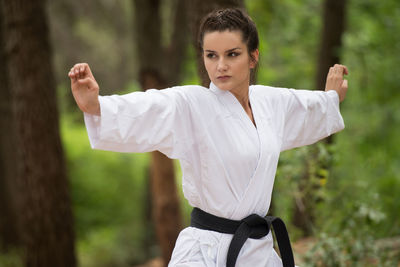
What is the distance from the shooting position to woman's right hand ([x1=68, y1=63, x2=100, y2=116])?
6.82ft

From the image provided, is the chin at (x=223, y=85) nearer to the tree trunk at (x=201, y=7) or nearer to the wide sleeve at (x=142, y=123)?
the wide sleeve at (x=142, y=123)

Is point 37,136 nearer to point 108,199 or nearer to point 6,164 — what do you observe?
point 6,164

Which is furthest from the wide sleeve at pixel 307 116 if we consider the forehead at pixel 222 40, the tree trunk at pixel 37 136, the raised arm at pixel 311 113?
the tree trunk at pixel 37 136

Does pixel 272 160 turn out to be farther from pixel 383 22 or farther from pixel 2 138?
pixel 2 138

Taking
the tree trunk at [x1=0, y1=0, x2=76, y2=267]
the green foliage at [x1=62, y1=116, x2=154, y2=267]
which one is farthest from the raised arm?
the green foliage at [x1=62, y1=116, x2=154, y2=267]

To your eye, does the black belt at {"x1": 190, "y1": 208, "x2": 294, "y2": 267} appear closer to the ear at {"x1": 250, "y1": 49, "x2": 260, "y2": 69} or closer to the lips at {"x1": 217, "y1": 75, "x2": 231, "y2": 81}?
the lips at {"x1": 217, "y1": 75, "x2": 231, "y2": 81}

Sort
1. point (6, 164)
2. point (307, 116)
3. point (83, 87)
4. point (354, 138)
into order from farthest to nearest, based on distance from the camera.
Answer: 1. point (6, 164)
2. point (354, 138)
3. point (307, 116)
4. point (83, 87)

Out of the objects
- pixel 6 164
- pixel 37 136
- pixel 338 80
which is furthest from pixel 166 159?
pixel 338 80

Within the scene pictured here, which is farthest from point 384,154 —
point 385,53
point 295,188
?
point 295,188

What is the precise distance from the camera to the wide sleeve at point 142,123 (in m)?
2.18

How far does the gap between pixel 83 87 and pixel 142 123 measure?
0.32 meters

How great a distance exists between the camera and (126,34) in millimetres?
16141

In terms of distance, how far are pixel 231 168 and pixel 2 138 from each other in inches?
260

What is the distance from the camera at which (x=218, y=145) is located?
7.72ft
